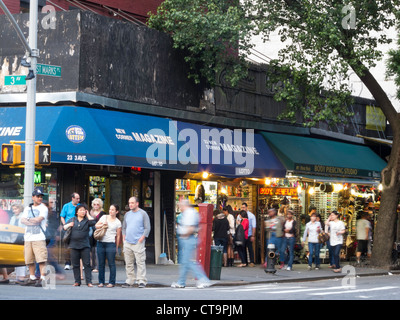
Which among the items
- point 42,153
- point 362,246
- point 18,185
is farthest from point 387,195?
point 42,153

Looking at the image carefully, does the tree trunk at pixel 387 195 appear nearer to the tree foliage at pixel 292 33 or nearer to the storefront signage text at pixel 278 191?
the tree foliage at pixel 292 33

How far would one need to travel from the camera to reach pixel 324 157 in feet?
94.3

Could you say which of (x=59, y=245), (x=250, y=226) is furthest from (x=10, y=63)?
(x=250, y=226)

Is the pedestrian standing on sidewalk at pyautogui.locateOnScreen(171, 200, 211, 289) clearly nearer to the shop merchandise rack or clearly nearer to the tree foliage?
the tree foliage

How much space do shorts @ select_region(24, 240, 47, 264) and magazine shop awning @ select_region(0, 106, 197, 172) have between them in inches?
149

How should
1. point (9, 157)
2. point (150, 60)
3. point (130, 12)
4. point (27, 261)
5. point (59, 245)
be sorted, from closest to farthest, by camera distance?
point (27, 261) < point (9, 157) < point (59, 245) < point (150, 60) < point (130, 12)

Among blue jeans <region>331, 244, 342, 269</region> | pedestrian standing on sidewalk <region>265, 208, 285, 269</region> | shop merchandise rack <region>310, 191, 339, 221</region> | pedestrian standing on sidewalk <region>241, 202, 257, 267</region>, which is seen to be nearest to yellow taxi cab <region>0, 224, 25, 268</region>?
pedestrian standing on sidewalk <region>265, 208, 285, 269</region>

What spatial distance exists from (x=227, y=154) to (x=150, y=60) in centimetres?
406

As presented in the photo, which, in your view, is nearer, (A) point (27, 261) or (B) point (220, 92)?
(A) point (27, 261)

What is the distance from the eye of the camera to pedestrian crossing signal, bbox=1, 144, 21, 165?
17969mm

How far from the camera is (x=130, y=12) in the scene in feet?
98.1

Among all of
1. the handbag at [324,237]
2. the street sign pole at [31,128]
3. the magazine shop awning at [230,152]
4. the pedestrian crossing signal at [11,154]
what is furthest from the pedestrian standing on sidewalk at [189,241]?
the handbag at [324,237]

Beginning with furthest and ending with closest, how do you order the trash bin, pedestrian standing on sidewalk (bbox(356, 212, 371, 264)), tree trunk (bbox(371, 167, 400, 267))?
1. pedestrian standing on sidewalk (bbox(356, 212, 371, 264))
2. tree trunk (bbox(371, 167, 400, 267))
3. the trash bin
